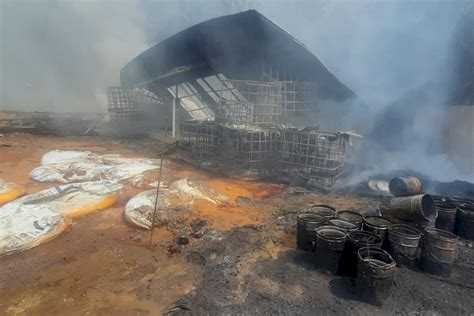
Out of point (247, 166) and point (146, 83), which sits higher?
point (146, 83)

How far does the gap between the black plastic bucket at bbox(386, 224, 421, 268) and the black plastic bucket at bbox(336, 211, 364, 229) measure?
60 centimetres

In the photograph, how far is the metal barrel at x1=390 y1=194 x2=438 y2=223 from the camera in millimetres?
5879

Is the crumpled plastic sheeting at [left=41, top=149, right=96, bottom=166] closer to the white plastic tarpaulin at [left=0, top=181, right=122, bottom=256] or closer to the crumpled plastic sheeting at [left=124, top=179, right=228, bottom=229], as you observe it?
the white plastic tarpaulin at [left=0, top=181, right=122, bottom=256]

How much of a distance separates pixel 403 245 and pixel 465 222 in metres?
2.27

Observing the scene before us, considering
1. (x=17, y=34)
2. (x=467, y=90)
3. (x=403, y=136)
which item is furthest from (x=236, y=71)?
(x=17, y=34)

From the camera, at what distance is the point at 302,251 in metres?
5.64

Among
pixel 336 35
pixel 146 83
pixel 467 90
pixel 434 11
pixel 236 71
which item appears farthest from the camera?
pixel 146 83

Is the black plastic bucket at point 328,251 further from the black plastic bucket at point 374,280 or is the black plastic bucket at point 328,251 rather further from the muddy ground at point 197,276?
the black plastic bucket at point 374,280

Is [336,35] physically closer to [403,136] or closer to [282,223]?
[403,136]

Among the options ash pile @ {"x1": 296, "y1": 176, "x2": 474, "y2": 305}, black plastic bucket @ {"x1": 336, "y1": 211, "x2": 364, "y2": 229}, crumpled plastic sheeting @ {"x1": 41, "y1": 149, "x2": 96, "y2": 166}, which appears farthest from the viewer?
crumpled plastic sheeting @ {"x1": 41, "y1": 149, "x2": 96, "y2": 166}

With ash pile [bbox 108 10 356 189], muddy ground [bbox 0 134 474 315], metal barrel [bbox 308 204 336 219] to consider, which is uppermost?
ash pile [bbox 108 10 356 189]

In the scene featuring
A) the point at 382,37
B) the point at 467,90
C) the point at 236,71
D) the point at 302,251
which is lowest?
the point at 302,251

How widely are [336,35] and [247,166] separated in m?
7.12

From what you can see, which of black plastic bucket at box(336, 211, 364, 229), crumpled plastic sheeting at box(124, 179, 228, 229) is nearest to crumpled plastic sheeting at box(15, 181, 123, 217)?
crumpled plastic sheeting at box(124, 179, 228, 229)
